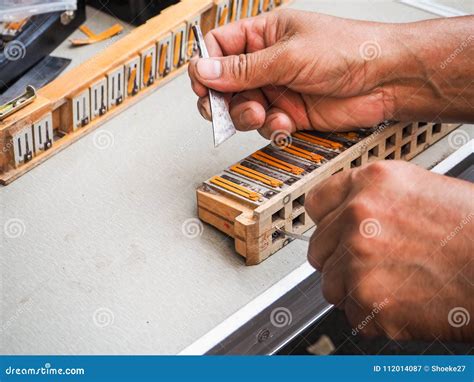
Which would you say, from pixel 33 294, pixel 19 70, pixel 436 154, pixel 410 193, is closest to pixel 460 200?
pixel 410 193

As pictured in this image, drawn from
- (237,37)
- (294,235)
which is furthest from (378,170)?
(237,37)

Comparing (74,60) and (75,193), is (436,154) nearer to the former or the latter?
(75,193)

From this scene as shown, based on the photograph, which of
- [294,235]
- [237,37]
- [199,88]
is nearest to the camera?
[294,235]

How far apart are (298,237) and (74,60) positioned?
2.68 feet

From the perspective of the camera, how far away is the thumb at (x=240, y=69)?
57.2 inches

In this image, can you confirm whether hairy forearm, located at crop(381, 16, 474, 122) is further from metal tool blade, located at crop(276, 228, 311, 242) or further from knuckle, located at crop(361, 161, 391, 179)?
knuckle, located at crop(361, 161, 391, 179)

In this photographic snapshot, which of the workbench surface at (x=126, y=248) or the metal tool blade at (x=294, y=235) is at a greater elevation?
the metal tool blade at (x=294, y=235)

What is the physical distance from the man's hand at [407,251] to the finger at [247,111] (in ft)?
1.48

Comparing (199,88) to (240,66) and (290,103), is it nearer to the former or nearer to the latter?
(240,66)

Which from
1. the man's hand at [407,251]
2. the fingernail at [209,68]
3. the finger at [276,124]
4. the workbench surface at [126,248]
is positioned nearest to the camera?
the man's hand at [407,251]

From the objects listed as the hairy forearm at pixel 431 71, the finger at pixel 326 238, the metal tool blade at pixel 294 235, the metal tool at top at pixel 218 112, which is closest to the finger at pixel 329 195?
the finger at pixel 326 238

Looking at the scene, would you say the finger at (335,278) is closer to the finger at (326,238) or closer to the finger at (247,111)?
the finger at (326,238)

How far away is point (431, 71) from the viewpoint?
154cm

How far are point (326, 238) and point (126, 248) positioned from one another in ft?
1.46
